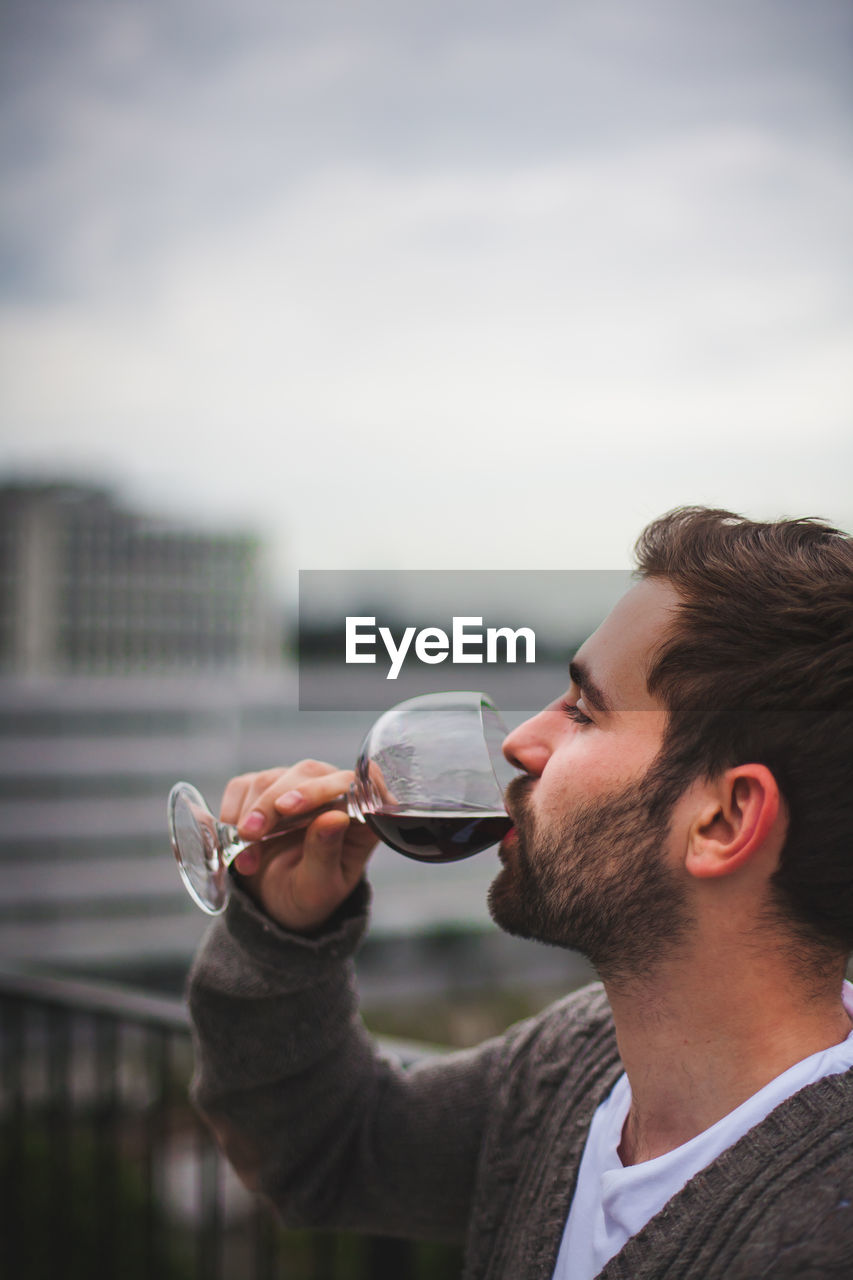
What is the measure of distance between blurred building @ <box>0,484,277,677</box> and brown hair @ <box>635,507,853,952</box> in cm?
8000

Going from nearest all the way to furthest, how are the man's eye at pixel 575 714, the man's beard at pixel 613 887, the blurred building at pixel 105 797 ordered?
the man's beard at pixel 613 887 < the man's eye at pixel 575 714 < the blurred building at pixel 105 797

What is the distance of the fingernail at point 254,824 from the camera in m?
1.34

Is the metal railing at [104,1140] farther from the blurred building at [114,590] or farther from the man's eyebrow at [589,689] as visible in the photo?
the blurred building at [114,590]

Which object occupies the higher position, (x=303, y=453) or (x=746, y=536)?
(x=303, y=453)

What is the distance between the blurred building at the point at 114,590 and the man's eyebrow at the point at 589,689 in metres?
79.9

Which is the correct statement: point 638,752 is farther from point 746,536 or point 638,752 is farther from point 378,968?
point 378,968

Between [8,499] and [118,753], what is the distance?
28.8 m

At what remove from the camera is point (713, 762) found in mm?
1105

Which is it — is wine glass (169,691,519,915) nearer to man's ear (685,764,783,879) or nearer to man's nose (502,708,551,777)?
man's nose (502,708,551,777)

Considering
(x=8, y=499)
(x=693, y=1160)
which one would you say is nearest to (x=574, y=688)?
(x=693, y=1160)

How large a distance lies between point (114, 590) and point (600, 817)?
84.5 metres

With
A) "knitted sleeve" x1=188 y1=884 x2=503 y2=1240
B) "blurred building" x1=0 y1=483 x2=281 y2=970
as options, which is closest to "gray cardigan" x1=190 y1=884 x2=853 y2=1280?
"knitted sleeve" x1=188 y1=884 x2=503 y2=1240

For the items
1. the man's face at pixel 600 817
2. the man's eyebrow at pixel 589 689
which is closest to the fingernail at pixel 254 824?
the man's face at pixel 600 817

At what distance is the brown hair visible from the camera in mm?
1095
